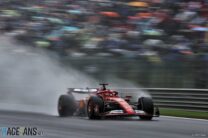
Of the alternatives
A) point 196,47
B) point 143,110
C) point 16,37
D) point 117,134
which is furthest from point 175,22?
point 117,134

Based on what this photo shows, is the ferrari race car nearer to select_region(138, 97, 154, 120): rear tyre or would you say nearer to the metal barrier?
select_region(138, 97, 154, 120): rear tyre

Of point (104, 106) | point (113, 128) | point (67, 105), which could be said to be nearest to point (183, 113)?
point (104, 106)

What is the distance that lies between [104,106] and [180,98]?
362cm

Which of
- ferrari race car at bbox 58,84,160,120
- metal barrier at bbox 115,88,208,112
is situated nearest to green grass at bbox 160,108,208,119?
metal barrier at bbox 115,88,208,112

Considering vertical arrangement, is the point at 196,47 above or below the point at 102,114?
above

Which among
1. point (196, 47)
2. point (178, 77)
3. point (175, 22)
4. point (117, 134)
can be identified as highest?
point (175, 22)

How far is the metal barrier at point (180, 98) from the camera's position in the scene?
12.9 meters

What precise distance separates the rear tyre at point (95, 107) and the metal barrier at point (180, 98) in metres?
3.39

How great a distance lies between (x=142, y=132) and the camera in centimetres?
835

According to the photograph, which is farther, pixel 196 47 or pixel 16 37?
pixel 16 37

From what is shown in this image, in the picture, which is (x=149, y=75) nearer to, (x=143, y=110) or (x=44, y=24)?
(x=143, y=110)

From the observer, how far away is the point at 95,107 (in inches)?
417

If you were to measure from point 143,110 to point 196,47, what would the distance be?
14.1 ft

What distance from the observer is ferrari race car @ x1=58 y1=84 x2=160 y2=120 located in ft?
34.8
